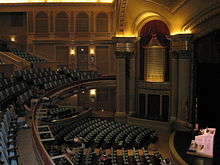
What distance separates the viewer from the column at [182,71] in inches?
720

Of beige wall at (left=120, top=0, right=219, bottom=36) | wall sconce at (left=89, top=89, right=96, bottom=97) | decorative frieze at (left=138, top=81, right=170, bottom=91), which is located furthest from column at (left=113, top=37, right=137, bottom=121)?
wall sconce at (left=89, top=89, right=96, bottom=97)

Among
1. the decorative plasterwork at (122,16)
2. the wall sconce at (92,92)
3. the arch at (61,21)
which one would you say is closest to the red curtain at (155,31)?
the decorative plasterwork at (122,16)

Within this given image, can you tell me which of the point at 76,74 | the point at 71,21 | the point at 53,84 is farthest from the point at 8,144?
the point at 71,21

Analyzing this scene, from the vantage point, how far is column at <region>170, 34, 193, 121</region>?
1828cm

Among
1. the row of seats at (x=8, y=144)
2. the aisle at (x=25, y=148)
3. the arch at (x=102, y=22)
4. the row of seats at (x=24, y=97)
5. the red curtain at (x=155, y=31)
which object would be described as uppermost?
the arch at (x=102, y=22)

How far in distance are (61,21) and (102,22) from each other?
13.9 feet

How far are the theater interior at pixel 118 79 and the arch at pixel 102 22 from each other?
0.34 ft

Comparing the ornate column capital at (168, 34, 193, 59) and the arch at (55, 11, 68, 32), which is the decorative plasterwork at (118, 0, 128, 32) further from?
the arch at (55, 11, 68, 32)

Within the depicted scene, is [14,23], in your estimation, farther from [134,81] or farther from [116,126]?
[116,126]

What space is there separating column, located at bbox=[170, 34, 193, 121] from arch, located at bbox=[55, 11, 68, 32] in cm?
1300

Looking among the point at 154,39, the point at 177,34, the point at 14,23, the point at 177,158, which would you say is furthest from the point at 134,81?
the point at 14,23

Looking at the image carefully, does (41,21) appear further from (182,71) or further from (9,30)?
(182,71)

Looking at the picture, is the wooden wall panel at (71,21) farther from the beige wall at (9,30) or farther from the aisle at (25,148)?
the aisle at (25,148)

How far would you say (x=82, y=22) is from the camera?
28.1 meters
